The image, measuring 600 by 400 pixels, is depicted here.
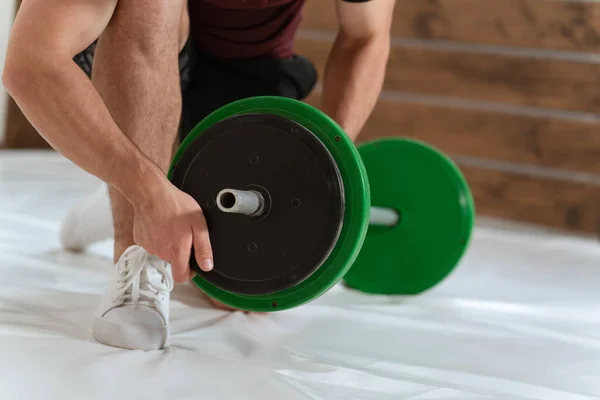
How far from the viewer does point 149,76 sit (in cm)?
108

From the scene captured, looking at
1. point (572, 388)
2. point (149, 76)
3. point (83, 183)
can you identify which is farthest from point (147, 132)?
point (83, 183)

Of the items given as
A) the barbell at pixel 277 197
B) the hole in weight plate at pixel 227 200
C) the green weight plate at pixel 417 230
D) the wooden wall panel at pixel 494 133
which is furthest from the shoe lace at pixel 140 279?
the wooden wall panel at pixel 494 133

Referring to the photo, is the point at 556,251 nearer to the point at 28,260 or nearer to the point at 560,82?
the point at 560,82

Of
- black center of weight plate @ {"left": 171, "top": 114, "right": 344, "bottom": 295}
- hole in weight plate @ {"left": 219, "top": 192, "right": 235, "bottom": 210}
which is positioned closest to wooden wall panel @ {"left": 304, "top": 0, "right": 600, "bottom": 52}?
black center of weight plate @ {"left": 171, "top": 114, "right": 344, "bottom": 295}

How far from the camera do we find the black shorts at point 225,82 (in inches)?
59.5

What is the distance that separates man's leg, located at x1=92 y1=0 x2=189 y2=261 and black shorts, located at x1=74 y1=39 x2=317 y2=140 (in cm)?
38

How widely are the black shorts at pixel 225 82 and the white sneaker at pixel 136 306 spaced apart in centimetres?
49

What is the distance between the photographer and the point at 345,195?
0.97 meters

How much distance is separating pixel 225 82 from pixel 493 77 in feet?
4.58

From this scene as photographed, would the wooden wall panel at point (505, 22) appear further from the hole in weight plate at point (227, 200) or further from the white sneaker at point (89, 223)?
the hole in weight plate at point (227, 200)

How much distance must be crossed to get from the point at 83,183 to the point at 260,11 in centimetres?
114

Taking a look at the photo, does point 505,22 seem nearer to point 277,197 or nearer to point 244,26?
point 244,26

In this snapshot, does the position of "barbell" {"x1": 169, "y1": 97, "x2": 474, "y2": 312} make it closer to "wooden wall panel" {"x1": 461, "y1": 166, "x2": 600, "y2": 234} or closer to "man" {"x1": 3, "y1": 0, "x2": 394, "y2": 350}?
"man" {"x1": 3, "y1": 0, "x2": 394, "y2": 350}

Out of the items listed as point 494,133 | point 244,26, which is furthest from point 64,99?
point 494,133
